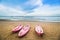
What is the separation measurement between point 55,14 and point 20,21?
452mm

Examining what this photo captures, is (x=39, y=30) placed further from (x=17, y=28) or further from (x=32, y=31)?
(x=17, y=28)

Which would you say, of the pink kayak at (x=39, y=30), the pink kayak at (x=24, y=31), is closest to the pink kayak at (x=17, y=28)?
the pink kayak at (x=24, y=31)

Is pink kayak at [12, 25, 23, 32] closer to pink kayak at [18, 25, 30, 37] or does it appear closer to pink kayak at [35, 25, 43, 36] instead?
pink kayak at [18, 25, 30, 37]

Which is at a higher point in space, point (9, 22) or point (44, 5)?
point (44, 5)

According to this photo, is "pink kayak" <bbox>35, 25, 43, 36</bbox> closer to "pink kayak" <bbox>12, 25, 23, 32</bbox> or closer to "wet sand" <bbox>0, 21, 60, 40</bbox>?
"wet sand" <bbox>0, 21, 60, 40</bbox>

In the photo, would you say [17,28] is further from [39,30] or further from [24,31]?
[39,30]

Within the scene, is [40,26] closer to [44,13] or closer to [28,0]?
[44,13]

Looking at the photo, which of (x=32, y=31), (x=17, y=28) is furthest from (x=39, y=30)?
(x=17, y=28)

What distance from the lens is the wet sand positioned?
4.35 feet

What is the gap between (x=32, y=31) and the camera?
1418 mm

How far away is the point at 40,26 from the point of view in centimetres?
148

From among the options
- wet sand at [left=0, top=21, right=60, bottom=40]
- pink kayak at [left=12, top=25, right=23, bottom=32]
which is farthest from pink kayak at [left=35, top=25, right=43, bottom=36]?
pink kayak at [left=12, top=25, right=23, bottom=32]

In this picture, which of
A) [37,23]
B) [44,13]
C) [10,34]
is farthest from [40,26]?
[10,34]

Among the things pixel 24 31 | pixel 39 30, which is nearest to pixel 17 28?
pixel 24 31
